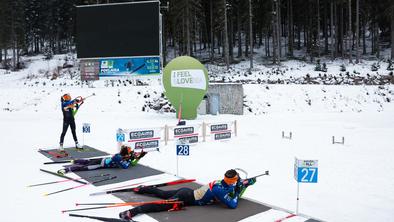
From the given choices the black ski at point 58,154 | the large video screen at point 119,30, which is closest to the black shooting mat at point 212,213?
the black ski at point 58,154

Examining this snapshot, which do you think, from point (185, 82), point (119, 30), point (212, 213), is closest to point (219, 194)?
point (212, 213)

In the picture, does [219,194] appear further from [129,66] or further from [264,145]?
[129,66]

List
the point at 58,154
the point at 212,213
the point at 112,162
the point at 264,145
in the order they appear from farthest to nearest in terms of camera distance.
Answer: the point at 264,145
the point at 58,154
the point at 112,162
the point at 212,213

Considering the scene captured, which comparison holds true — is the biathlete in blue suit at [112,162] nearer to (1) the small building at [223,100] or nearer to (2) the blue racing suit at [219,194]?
(2) the blue racing suit at [219,194]

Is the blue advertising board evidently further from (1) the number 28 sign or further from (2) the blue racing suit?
(1) the number 28 sign

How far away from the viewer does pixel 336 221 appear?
714cm

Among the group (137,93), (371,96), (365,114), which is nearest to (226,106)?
(137,93)

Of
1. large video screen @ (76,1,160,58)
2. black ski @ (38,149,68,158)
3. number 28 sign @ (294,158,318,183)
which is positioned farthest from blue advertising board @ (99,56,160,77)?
number 28 sign @ (294,158,318,183)

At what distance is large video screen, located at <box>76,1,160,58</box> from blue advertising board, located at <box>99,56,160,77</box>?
0.43 meters

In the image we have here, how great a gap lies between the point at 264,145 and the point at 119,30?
1798 cm

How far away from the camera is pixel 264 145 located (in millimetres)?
15719

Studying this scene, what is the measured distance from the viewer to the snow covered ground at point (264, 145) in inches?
323

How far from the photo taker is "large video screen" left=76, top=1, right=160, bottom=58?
2834 centimetres

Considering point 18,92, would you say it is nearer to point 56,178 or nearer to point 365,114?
point 56,178
